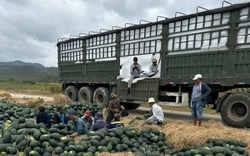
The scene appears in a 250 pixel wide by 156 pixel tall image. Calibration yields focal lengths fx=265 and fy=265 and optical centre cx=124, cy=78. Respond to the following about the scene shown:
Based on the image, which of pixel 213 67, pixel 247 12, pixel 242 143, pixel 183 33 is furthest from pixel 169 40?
pixel 242 143

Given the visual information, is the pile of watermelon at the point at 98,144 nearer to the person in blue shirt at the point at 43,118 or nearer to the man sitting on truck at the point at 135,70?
the person in blue shirt at the point at 43,118

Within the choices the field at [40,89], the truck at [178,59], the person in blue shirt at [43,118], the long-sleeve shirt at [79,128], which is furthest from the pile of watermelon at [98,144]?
the field at [40,89]

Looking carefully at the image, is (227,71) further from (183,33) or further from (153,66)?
(153,66)

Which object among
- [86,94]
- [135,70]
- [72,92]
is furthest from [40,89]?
[135,70]

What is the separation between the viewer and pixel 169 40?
10992 mm

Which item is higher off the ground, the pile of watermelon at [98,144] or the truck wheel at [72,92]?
the truck wheel at [72,92]

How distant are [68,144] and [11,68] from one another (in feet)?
557

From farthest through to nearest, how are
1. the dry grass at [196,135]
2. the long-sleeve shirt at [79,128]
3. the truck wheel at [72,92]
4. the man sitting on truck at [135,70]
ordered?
the truck wheel at [72,92] < the man sitting on truck at [135,70] < the long-sleeve shirt at [79,128] < the dry grass at [196,135]

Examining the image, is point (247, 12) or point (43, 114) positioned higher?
point (247, 12)

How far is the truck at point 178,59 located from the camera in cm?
879

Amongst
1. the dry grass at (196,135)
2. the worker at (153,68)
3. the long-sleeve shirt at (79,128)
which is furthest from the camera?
the worker at (153,68)

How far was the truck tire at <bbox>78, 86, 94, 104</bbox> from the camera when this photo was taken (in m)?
15.5

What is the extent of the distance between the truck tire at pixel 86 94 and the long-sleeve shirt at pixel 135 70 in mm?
4232

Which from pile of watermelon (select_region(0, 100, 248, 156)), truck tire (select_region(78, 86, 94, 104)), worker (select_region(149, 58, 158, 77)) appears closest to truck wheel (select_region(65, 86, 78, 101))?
truck tire (select_region(78, 86, 94, 104))
